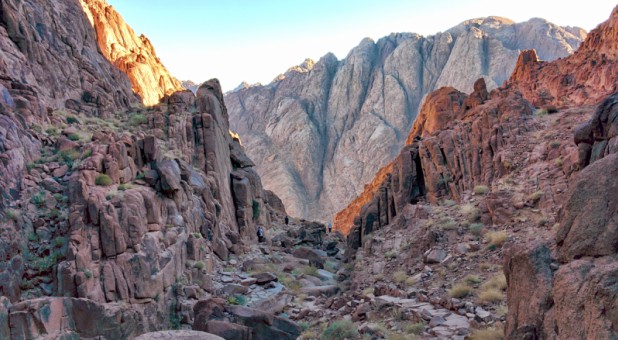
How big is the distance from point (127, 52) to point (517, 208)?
39.7m

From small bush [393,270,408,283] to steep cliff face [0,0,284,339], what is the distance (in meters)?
7.30

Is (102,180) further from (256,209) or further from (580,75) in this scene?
(580,75)

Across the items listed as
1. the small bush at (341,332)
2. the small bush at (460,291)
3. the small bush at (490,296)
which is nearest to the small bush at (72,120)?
the small bush at (341,332)

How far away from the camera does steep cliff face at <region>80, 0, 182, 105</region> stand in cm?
3712

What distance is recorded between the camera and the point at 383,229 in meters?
22.8

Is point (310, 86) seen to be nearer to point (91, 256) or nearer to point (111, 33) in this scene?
point (111, 33)

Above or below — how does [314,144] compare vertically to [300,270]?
above

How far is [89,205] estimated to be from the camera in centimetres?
1262

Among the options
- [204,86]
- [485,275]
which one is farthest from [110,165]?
[204,86]

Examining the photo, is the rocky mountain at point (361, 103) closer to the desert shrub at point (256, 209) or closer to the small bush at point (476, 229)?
the desert shrub at point (256, 209)

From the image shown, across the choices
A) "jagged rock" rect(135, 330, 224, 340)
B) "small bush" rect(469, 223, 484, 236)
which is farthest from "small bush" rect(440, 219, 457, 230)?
"jagged rock" rect(135, 330, 224, 340)

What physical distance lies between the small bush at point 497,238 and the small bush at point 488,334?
5.76 metres

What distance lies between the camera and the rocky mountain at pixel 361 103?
80562mm

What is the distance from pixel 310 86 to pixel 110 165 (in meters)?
84.9
